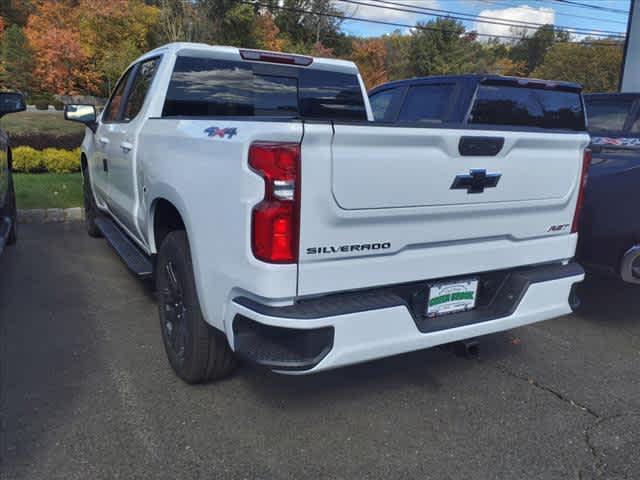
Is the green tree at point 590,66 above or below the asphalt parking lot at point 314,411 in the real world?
above

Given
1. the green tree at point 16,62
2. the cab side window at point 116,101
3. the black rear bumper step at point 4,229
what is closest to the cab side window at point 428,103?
the cab side window at point 116,101

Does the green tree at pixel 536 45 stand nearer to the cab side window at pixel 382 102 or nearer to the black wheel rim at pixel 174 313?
the cab side window at pixel 382 102

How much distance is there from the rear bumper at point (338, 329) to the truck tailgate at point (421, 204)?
0.29ft

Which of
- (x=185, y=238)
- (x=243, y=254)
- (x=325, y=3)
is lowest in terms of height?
(x=185, y=238)

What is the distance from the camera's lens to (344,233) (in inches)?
91.4

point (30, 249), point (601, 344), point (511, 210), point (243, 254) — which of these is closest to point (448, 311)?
point (511, 210)

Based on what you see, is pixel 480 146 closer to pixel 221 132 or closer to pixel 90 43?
pixel 221 132

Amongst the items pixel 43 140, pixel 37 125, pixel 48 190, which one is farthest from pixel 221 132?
pixel 37 125

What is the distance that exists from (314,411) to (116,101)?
354cm

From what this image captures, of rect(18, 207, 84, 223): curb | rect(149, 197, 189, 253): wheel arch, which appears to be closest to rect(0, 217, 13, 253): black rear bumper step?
rect(149, 197, 189, 253): wheel arch

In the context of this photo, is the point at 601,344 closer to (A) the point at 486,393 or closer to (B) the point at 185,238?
(A) the point at 486,393

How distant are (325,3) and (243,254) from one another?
40922mm

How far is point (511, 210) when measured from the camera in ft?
9.41

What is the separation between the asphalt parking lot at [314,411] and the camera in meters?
2.53
